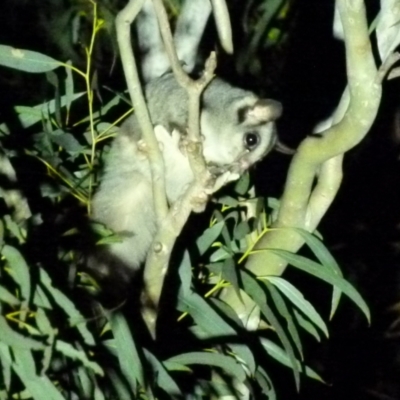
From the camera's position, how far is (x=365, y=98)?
1902 mm

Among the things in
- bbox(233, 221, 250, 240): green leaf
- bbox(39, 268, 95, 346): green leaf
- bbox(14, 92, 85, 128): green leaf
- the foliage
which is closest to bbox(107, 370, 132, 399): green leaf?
the foliage

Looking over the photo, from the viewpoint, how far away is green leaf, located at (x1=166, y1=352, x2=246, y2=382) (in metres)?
2.14

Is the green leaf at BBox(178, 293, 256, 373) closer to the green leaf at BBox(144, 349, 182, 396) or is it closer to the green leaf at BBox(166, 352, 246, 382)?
the green leaf at BBox(166, 352, 246, 382)

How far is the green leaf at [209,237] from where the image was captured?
241 cm

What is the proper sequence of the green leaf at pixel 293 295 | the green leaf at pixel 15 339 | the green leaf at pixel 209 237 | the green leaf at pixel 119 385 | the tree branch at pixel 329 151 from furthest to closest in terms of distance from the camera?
the green leaf at pixel 209 237 → the green leaf at pixel 293 295 → the green leaf at pixel 119 385 → the tree branch at pixel 329 151 → the green leaf at pixel 15 339

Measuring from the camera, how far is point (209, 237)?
2420 millimetres

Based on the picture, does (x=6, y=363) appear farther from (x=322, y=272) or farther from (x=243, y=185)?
(x=243, y=185)

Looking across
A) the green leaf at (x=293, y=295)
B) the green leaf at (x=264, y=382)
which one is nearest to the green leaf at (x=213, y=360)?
the green leaf at (x=264, y=382)

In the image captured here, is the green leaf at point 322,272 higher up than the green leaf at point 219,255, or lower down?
higher up

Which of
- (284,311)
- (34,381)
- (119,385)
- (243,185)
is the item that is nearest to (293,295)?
(284,311)

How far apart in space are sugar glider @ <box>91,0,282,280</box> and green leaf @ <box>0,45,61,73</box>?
450 mm

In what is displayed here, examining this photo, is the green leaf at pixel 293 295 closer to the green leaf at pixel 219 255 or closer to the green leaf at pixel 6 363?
the green leaf at pixel 219 255

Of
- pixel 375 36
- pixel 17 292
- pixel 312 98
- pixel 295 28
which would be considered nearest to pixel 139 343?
pixel 17 292

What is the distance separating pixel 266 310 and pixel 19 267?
57 centimetres
